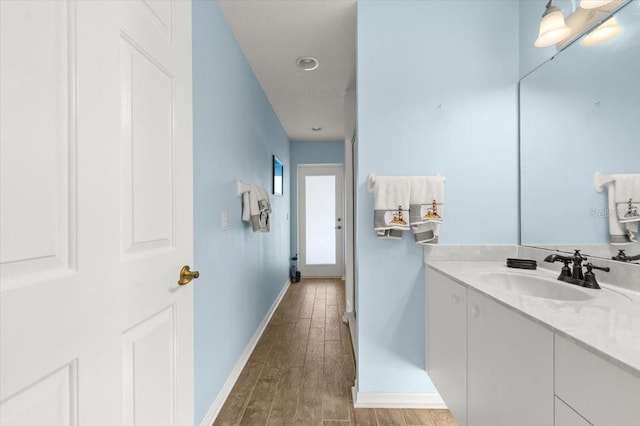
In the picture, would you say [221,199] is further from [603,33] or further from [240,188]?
[603,33]

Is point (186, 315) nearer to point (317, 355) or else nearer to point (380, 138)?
point (380, 138)

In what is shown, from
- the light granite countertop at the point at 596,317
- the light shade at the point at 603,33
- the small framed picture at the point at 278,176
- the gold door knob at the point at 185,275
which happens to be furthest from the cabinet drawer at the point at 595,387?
the small framed picture at the point at 278,176

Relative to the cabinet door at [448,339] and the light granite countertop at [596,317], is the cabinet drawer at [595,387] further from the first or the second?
the cabinet door at [448,339]

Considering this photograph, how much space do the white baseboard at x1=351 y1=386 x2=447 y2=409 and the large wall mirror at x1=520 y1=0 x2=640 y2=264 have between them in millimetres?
1062

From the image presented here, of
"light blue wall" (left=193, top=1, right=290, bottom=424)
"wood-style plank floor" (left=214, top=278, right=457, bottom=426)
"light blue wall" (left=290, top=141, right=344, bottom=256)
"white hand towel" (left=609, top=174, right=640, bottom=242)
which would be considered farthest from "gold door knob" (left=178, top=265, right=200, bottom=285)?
"light blue wall" (left=290, top=141, right=344, bottom=256)

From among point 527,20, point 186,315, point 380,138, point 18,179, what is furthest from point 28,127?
point 527,20

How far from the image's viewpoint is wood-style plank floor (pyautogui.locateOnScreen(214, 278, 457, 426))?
5.56ft

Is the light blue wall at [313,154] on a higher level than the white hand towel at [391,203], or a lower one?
higher

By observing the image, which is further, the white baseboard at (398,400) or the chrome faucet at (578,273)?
the white baseboard at (398,400)

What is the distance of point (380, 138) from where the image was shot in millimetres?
1817

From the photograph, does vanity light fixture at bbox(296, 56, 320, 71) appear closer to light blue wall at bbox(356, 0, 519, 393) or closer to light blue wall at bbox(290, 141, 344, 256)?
light blue wall at bbox(356, 0, 519, 393)

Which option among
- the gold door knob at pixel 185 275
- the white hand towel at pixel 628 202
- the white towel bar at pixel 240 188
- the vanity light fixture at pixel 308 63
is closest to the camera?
the gold door knob at pixel 185 275

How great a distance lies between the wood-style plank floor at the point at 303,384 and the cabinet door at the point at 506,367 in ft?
2.27

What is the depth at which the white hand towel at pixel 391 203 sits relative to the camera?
5.64ft
